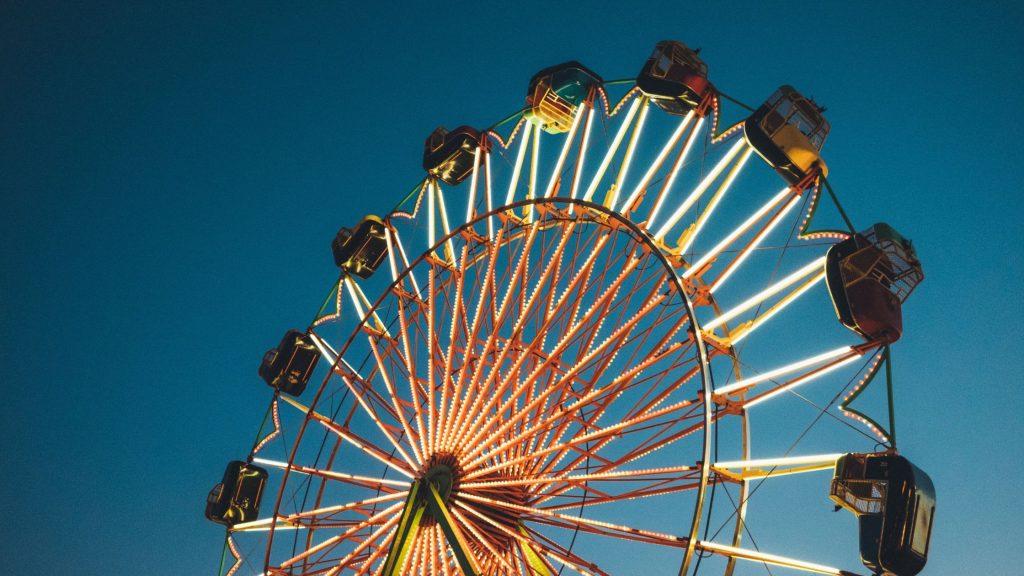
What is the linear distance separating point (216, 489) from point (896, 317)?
13.9 metres

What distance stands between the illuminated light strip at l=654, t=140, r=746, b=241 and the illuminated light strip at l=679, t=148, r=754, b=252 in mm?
198

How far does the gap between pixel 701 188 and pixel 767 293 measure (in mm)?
1981

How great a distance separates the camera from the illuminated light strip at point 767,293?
35.7 ft

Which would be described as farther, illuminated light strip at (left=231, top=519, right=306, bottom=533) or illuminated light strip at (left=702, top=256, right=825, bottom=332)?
illuminated light strip at (left=231, top=519, right=306, bottom=533)

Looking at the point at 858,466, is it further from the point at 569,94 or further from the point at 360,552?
the point at 569,94

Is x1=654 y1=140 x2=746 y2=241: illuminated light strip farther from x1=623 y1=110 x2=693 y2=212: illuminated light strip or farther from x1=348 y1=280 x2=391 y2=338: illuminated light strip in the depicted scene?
x1=348 y1=280 x2=391 y2=338: illuminated light strip

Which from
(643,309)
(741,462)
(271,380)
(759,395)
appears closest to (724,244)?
(643,309)

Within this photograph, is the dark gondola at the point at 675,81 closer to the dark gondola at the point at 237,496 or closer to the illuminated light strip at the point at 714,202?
the illuminated light strip at the point at 714,202

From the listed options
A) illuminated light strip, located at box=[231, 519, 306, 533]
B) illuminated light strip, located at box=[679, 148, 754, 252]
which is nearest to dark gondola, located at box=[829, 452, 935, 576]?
illuminated light strip, located at box=[679, 148, 754, 252]

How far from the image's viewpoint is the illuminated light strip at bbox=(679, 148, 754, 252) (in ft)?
40.1

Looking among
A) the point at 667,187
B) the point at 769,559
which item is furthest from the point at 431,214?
the point at 769,559

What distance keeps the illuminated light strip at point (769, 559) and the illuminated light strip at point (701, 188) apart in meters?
4.86

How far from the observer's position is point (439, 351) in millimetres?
14047

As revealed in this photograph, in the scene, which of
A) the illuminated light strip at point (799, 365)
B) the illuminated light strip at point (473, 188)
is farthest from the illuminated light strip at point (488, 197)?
the illuminated light strip at point (799, 365)
